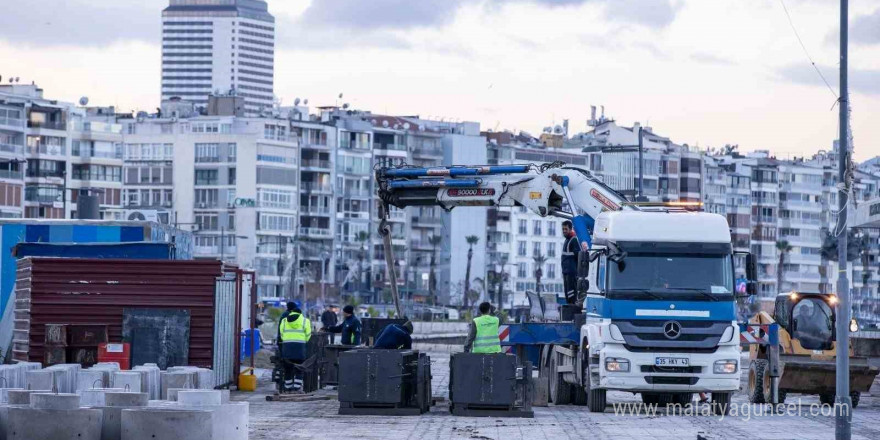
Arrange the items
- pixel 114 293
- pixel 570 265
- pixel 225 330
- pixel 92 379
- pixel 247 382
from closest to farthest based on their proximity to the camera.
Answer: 1. pixel 92 379
2. pixel 570 265
3. pixel 114 293
4. pixel 225 330
5. pixel 247 382

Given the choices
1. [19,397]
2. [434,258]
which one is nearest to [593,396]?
[19,397]

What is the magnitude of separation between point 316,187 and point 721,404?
128869 millimetres

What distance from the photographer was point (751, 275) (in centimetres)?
2741

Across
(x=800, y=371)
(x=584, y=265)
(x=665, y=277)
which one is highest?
(x=584, y=265)

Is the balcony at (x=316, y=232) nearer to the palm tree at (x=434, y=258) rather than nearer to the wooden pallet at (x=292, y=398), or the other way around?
the palm tree at (x=434, y=258)

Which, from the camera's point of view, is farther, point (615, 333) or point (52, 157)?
point (52, 157)

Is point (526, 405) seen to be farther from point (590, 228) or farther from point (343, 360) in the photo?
point (590, 228)

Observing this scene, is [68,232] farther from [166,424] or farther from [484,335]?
[166,424]

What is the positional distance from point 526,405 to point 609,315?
1.86 m

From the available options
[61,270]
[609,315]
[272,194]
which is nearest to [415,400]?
[609,315]

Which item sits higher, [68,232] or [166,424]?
[68,232]

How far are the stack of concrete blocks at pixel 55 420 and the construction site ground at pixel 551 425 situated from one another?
3.05 metres

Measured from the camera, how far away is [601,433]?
80.2 ft

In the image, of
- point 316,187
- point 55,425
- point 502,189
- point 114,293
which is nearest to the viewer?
point 55,425
